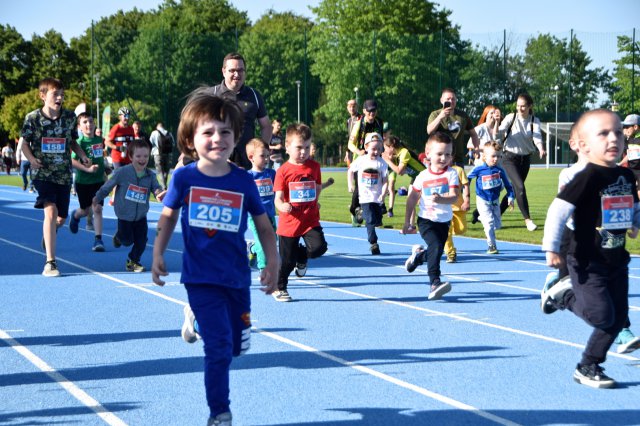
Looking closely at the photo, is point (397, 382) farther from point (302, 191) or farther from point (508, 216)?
point (508, 216)

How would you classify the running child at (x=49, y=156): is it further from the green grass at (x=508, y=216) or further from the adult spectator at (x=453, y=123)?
the green grass at (x=508, y=216)

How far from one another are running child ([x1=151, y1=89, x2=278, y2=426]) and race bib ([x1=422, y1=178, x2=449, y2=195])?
4660 millimetres

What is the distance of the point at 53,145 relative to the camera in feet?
37.0

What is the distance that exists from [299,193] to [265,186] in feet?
3.08

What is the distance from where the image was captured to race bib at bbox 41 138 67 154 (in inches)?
442

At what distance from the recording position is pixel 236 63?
31.3 ft

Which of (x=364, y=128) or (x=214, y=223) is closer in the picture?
(x=214, y=223)

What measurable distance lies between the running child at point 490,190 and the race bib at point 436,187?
385cm

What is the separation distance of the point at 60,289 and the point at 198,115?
585 cm

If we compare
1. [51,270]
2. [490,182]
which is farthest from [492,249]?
[51,270]

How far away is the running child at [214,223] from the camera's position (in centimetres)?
484

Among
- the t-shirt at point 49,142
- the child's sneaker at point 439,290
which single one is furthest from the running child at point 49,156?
the child's sneaker at point 439,290

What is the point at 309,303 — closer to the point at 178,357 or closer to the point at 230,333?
the point at 178,357

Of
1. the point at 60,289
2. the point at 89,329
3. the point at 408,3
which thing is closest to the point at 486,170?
the point at 60,289
